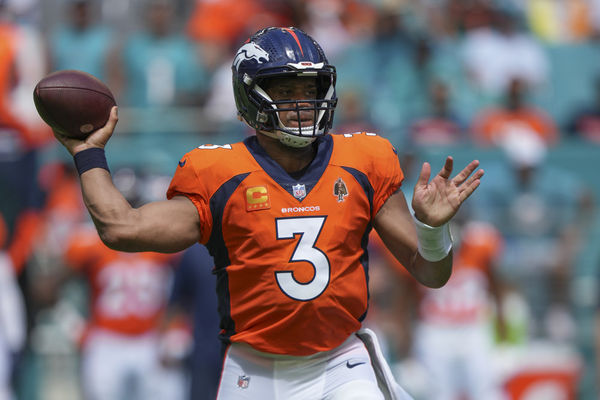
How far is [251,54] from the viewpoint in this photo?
334 cm

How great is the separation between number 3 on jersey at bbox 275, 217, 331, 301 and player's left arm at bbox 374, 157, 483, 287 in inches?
11.8

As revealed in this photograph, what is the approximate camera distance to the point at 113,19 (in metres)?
9.92

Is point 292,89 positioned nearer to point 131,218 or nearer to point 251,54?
point 251,54

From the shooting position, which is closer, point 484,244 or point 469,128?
point 484,244

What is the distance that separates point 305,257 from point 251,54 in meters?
0.76

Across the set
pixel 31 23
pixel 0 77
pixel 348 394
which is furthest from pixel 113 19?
pixel 348 394

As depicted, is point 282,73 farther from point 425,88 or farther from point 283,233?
→ point 425,88

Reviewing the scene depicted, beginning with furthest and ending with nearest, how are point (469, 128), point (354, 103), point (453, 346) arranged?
point (469, 128) < point (354, 103) < point (453, 346)

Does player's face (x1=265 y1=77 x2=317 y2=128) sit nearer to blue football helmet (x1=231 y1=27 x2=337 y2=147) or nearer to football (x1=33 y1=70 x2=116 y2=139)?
blue football helmet (x1=231 y1=27 x2=337 y2=147)

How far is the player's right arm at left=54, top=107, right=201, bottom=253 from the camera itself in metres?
3.04

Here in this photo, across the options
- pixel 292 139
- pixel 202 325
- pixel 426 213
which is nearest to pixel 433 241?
pixel 426 213

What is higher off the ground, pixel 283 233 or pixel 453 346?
pixel 283 233

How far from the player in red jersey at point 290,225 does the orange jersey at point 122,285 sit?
157 inches

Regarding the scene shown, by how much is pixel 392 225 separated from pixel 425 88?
5937 mm
